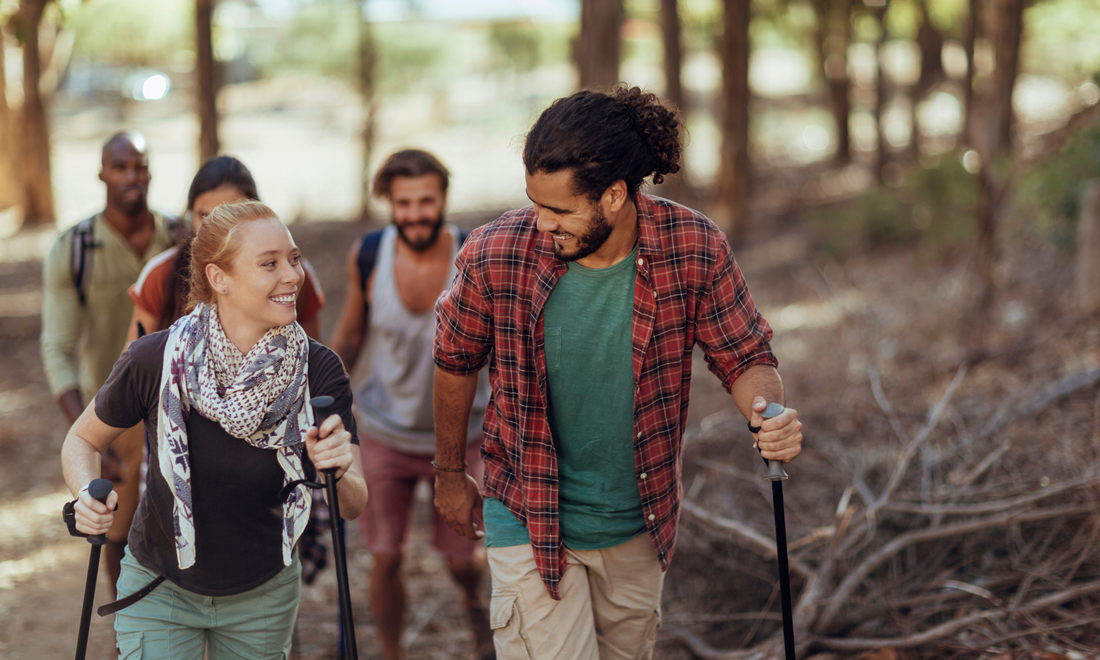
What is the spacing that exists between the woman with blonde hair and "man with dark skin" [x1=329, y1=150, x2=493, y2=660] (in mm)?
1429

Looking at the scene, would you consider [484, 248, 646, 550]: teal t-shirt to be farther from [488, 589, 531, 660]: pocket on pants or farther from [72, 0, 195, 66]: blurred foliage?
[72, 0, 195, 66]: blurred foliage

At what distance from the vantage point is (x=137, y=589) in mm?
2682

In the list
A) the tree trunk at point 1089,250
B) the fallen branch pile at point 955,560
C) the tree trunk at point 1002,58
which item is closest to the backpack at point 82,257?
the fallen branch pile at point 955,560

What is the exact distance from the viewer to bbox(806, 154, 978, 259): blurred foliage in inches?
515

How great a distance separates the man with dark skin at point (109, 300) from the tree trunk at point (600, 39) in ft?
20.8

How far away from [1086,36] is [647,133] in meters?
21.4

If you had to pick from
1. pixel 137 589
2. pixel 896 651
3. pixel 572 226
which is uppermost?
pixel 572 226

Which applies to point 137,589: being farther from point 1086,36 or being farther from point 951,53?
point 951,53

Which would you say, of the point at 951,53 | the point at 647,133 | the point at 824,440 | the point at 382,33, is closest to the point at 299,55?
the point at 382,33

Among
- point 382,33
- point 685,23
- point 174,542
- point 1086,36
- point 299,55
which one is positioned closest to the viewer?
point 174,542

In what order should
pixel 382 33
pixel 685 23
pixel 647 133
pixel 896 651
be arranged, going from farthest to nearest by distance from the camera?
pixel 382 33
pixel 685 23
pixel 896 651
pixel 647 133

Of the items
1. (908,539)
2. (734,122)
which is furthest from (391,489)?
(734,122)

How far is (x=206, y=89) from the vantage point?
12148 mm

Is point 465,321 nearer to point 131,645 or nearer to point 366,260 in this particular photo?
point 131,645
